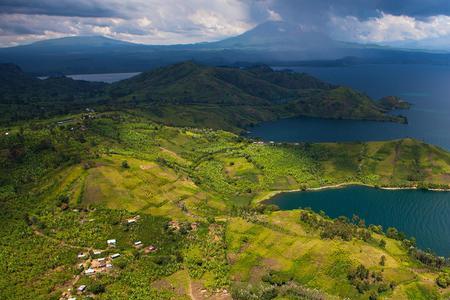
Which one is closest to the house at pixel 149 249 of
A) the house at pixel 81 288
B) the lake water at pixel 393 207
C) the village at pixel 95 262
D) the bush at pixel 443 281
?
the village at pixel 95 262

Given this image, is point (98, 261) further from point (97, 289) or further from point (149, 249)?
point (149, 249)

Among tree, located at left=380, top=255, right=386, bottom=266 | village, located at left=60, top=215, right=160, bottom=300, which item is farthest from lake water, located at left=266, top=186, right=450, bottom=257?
village, located at left=60, top=215, right=160, bottom=300

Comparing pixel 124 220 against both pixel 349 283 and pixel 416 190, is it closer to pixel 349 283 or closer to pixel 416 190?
pixel 349 283

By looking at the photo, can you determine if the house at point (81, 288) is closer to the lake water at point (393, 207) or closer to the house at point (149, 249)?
the house at point (149, 249)

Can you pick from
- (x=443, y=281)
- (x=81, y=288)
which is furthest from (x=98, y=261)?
(x=443, y=281)

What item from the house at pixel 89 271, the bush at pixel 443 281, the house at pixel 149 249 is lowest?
the house at pixel 89 271

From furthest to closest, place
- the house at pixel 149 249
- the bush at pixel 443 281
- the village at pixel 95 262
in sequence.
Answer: the house at pixel 149 249, the village at pixel 95 262, the bush at pixel 443 281
